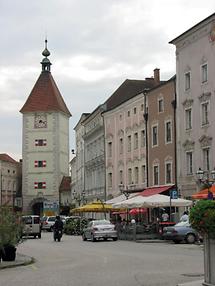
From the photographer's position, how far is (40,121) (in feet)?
371

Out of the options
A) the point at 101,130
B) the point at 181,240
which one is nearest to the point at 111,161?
the point at 101,130

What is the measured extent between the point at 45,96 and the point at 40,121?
16.9 feet

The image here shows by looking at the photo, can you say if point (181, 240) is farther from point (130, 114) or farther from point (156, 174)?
point (130, 114)

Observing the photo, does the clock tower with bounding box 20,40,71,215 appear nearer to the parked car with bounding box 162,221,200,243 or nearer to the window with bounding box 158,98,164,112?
the window with bounding box 158,98,164,112

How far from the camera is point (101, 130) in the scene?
7206 centimetres

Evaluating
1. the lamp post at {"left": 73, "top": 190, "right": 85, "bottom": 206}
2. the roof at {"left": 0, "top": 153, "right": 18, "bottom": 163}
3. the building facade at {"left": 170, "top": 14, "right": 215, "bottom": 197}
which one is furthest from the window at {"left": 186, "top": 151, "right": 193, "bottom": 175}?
the roof at {"left": 0, "top": 153, "right": 18, "bottom": 163}

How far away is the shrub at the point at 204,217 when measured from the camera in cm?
1301

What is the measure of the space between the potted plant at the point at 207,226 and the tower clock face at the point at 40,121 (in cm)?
9996

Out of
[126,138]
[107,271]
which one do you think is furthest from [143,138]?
[107,271]

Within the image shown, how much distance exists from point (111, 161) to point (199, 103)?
23.2m

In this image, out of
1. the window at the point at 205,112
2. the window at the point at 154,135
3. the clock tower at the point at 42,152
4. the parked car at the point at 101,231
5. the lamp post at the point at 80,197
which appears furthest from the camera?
the clock tower at the point at 42,152

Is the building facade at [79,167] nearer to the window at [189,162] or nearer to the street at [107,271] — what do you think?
the window at [189,162]

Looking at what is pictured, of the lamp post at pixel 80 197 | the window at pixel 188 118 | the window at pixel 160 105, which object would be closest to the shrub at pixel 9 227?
the window at pixel 188 118

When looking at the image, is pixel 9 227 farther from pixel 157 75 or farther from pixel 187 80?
pixel 157 75
